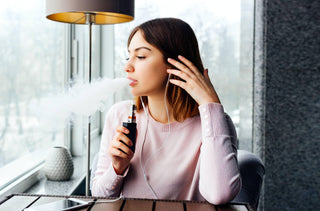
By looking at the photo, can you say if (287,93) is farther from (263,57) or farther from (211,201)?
(211,201)

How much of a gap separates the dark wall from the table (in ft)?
5.00

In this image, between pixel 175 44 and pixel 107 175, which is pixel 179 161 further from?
pixel 175 44

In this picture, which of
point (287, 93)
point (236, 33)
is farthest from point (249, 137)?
point (236, 33)

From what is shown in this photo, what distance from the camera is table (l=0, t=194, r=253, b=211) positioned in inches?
41.8

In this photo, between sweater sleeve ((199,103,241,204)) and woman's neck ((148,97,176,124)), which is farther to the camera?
woman's neck ((148,97,176,124))

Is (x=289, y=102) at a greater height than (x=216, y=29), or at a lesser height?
lesser

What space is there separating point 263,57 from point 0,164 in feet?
6.10

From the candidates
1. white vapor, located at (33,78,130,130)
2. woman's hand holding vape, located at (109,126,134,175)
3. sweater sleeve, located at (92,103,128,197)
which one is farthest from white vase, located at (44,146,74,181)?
woman's hand holding vape, located at (109,126,134,175)

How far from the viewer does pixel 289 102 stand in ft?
8.37

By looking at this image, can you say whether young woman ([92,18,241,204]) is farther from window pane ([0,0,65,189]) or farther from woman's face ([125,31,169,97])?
window pane ([0,0,65,189])

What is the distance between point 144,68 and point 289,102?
1.55 m

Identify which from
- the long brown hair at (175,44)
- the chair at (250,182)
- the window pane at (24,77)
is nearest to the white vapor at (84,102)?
the long brown hair at (175,44)

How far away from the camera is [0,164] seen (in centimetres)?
179

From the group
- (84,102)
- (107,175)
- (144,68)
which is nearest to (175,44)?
(144,68)
